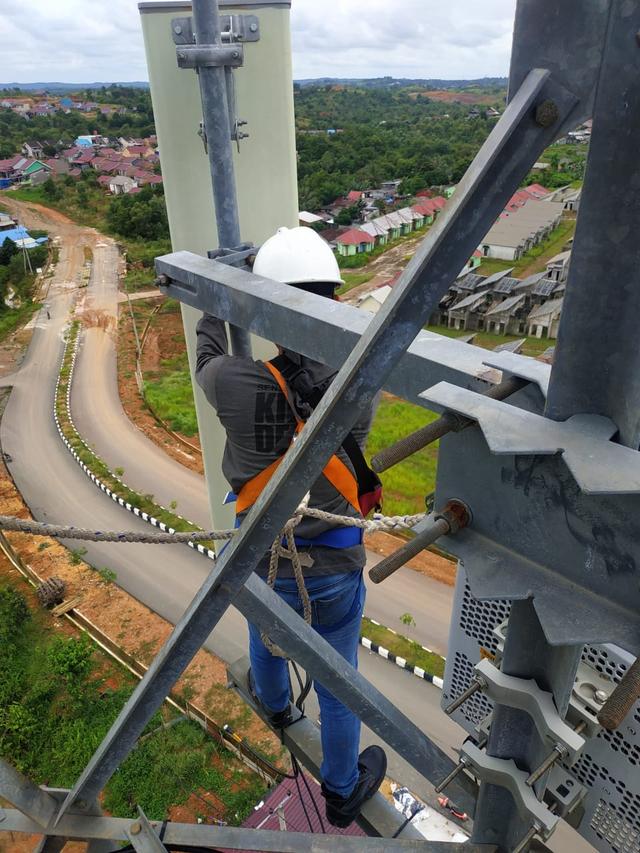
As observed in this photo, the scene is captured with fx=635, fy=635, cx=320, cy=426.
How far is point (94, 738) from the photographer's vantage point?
306 inches

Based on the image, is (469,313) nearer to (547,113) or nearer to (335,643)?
(335,643)

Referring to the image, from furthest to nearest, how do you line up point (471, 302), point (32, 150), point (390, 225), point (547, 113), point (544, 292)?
point (32, 150), point (390, 225), point (471, 302), point (544, 292), point (547, 113)

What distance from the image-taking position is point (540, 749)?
1.52 m

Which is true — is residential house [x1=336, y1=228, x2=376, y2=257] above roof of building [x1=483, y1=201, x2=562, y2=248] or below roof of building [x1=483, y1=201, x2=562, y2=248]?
below

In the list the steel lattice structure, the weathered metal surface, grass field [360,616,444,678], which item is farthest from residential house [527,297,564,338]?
the weathered metal surface

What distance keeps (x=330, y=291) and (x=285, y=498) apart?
4.61 ft

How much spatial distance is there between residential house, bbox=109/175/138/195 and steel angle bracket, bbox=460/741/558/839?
159 ft

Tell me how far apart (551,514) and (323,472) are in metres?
1.21

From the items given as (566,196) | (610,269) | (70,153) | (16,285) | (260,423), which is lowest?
(16,285)

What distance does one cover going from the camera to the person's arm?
7.53 feet

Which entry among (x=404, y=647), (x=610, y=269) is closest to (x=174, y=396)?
(x=404, y=647)

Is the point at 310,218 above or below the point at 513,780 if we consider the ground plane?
below

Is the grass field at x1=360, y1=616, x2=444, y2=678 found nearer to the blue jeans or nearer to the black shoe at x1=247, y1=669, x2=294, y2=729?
the black shoe at x1=247, y1=669, x2=294, y2=729

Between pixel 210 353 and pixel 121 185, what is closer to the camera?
pixel 210 353
